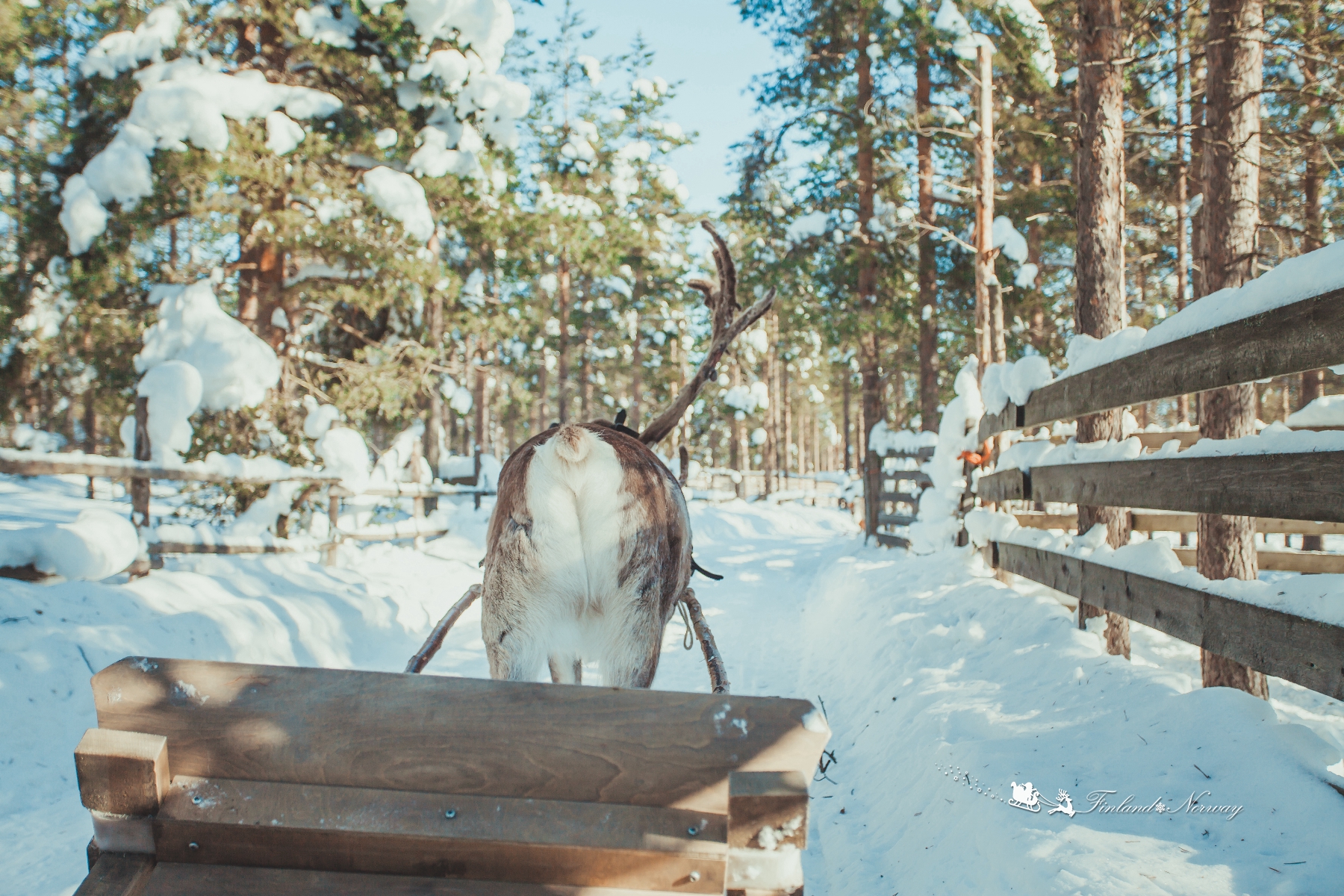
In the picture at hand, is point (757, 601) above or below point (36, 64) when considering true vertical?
below

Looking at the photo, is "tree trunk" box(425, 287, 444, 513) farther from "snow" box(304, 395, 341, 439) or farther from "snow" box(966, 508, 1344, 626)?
"snow" box(966, 508, 1344, 626)

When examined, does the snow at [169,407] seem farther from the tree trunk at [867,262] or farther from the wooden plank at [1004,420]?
the tree trunk at [867,262]

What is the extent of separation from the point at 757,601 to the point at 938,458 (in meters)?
2.71

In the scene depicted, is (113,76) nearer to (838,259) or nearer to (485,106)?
(485,106)

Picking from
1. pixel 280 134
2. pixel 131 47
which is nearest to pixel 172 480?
pixel 280 134

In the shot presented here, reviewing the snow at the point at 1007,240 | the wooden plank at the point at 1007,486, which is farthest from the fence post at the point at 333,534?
the snow at the point at 1007,240

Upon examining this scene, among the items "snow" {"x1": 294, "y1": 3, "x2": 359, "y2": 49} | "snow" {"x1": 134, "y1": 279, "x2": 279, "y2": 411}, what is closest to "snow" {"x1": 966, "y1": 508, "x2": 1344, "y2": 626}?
"snow" {"x1": 134, "y1": 279, "x2": 279, "y2": 411}

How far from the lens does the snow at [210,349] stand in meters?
7.68

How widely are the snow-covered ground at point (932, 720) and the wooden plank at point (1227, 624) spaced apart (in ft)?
0.84

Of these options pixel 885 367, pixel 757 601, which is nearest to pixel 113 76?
pixel 757 601

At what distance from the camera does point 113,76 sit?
784 centimetres

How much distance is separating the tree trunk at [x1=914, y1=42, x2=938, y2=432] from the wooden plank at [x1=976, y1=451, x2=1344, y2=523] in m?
8.70

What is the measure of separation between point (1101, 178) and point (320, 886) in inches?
242

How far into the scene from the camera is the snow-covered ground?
195 cm
